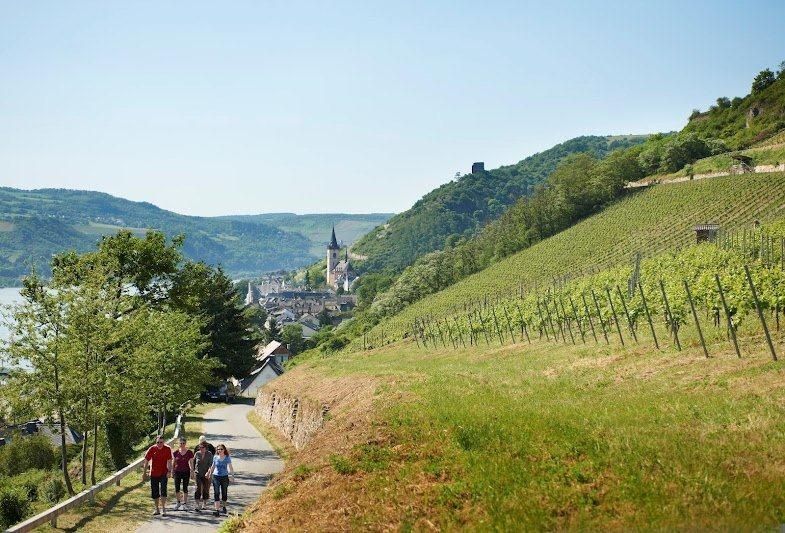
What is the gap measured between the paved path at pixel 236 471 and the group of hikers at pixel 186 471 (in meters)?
0.35

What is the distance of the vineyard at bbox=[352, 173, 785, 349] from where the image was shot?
2906 inches

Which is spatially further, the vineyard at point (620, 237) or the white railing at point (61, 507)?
the vineyard at point (620, 237)

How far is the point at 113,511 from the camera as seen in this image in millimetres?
20297

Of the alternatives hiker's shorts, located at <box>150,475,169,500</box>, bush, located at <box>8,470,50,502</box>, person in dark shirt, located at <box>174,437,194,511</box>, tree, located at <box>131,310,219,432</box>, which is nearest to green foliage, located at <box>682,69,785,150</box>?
tree, located at <box>131,310,219,432</box>

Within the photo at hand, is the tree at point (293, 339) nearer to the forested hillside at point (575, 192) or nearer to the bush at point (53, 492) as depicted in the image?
the forested hillside at point (575, 192)

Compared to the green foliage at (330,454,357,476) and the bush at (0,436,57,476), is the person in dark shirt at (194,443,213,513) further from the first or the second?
the bush at (0,436,57,476)

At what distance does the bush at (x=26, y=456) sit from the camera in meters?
51.4

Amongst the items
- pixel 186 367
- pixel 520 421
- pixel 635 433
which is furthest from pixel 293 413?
pixel 635 433

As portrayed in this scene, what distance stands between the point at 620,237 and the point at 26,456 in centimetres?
6134

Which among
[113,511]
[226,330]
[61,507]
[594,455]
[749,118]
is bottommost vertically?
[113,511]

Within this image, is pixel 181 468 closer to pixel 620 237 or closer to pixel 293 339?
pixel 620 237

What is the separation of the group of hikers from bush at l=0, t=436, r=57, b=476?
3664 centimetres

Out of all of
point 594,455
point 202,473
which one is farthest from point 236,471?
point 594,455

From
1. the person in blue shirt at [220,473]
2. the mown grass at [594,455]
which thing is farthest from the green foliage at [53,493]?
the mown grass at [594,455]
